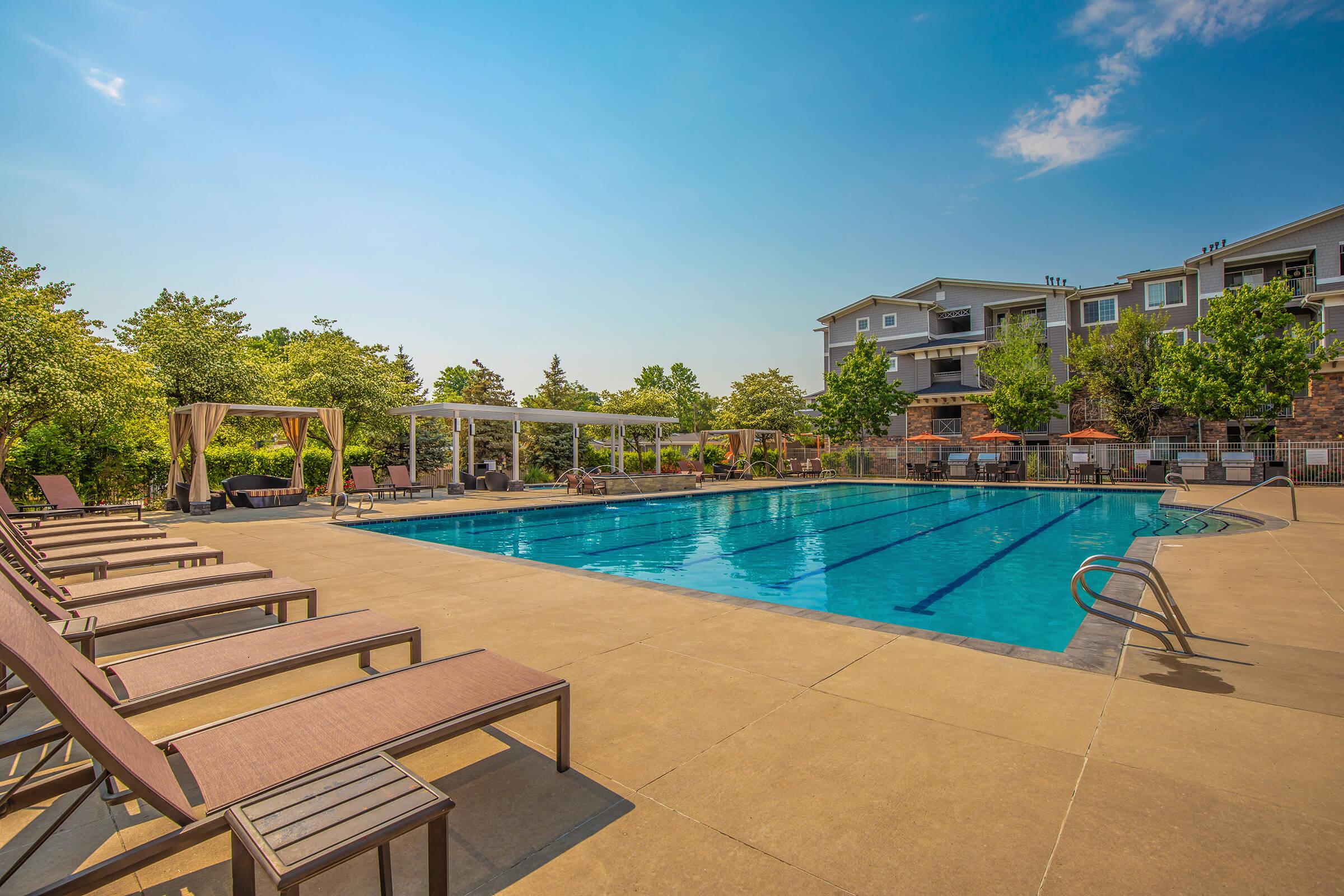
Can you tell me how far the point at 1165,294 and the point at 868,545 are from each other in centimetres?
2876

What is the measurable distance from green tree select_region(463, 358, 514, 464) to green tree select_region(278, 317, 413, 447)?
5.13m

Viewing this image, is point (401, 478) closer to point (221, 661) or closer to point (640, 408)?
point (640, 408)

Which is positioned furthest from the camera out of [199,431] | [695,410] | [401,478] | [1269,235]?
[695,410]

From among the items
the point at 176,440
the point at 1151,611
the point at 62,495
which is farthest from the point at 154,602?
the point at 176,440

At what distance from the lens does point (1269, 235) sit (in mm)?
25484

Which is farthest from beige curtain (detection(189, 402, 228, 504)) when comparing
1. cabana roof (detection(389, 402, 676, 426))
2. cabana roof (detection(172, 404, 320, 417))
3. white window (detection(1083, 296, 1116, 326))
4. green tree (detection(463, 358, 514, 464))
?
white window (detection(1083, 296, 1116, 326))

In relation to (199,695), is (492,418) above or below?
above

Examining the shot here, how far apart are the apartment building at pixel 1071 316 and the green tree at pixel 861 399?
2.91 meters

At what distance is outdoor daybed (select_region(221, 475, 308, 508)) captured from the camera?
46.9ft

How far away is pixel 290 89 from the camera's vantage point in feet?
37.0

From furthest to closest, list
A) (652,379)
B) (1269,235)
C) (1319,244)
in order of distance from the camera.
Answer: (652,379) → (1269,235) → (1319,244)

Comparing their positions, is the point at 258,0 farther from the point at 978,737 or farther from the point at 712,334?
the point at 712,334

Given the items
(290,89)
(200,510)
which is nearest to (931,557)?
(290,89)

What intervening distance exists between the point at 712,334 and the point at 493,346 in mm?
12415
